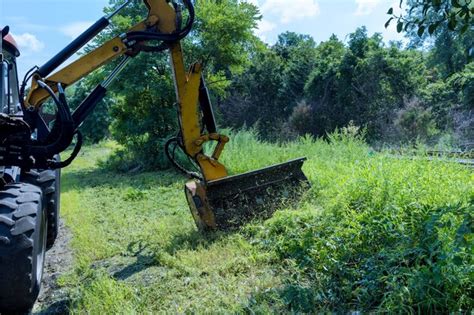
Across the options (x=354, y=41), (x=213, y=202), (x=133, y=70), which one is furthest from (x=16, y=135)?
(x=354, y=41)

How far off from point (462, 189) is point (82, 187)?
8.22m

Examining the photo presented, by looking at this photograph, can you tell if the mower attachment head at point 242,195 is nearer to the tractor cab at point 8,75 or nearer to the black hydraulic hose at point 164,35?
the black hydraulic hose at point 164,35

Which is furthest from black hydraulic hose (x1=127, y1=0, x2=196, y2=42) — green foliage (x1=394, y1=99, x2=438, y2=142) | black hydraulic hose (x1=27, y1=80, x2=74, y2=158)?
green foliage (x1=394, y1=99, x2=438, y2=142)

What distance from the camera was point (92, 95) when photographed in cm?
403

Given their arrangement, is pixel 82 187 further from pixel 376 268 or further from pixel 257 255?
pixel 376 268

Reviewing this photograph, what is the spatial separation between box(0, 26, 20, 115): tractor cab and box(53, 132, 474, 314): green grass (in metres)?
1.74

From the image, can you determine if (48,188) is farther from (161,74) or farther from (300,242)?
(161,74)

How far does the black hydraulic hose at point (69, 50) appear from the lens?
158 inches

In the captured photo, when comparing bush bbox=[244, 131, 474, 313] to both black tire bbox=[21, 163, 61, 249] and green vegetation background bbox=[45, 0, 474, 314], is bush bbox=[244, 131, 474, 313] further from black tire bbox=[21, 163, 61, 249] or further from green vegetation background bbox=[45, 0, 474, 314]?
A: black tire bbox=[21, 163, 61, 249]

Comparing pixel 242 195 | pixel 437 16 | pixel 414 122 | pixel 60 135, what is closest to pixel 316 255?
pixel 242 195

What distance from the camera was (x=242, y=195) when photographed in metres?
4.91

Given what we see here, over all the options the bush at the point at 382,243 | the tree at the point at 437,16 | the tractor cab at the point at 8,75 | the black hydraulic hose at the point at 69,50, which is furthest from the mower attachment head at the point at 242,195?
the tree at the point at 437,16

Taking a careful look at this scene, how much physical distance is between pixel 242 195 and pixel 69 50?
242cm

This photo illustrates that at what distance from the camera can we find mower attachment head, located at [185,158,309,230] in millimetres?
4727
